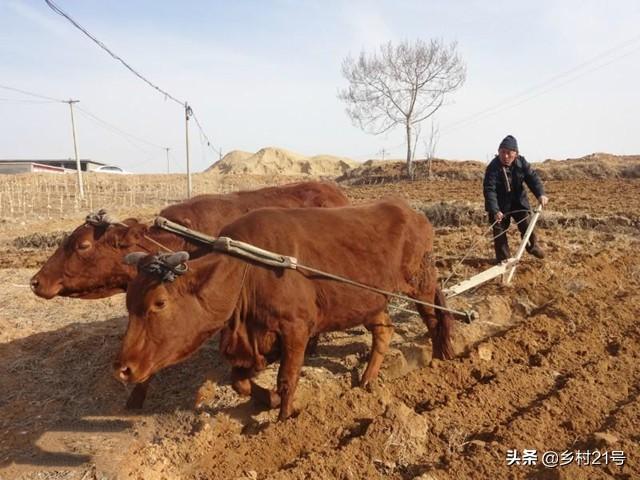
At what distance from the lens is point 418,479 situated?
365 centimetres

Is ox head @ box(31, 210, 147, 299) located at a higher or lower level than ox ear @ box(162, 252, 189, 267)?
lower

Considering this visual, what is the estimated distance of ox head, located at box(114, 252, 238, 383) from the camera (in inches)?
144

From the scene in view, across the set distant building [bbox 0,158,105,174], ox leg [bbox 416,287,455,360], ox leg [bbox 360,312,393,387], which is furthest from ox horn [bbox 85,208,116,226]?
distant building [bbox 0,158,105,174]

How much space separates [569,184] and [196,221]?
65.1 ft

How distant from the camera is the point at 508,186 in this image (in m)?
8.09

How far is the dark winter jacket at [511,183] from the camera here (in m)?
7.94

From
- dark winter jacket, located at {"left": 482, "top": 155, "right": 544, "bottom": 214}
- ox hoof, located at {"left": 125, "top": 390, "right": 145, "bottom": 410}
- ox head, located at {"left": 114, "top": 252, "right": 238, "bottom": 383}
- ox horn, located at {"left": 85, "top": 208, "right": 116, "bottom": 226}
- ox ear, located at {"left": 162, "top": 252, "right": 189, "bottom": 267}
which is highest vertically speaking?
dark winter jacket, located at {"left": 482, "top": 155, "right": 544, "bottom": 214}

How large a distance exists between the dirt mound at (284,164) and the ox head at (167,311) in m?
50.4

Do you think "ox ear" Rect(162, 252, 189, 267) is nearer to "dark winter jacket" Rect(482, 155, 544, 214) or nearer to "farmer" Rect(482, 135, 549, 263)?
"farmer" Rect(482, 135, 549, 263)

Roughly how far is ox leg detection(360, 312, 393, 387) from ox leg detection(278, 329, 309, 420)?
3.22 ft

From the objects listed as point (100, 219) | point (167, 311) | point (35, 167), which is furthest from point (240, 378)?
point (35, 167)

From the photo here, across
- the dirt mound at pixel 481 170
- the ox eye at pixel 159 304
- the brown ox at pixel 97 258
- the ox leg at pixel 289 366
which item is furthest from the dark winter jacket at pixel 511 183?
the dirt mound at pixel 481 170

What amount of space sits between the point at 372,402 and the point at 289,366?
968 millimetres

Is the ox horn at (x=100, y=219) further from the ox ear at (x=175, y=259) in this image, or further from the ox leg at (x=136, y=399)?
the ox ear at (x=175, y=259)
